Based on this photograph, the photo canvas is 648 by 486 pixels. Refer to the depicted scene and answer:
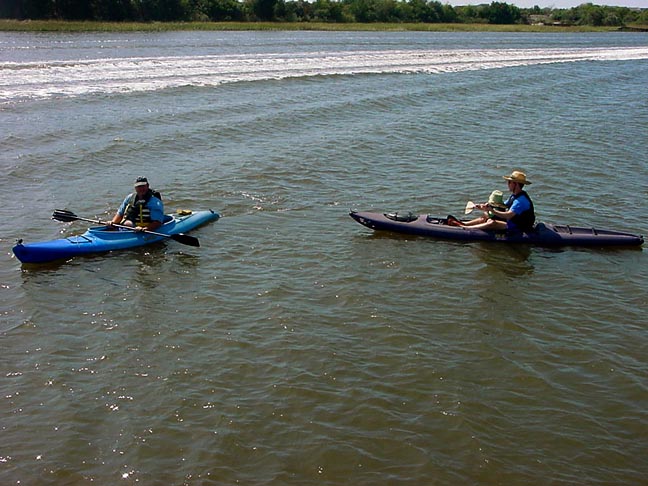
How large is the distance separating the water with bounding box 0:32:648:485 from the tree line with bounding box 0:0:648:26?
38118mm

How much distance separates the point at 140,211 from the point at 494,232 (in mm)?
6392

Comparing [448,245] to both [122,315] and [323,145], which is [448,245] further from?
[323,145]

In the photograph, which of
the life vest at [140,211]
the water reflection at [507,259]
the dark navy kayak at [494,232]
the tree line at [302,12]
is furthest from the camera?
the tree line at [302,12]

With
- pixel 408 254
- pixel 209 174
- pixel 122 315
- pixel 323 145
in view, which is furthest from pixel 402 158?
pixel 122 315

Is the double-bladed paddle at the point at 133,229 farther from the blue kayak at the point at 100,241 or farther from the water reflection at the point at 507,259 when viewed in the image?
the water reflection at the point at 507,259

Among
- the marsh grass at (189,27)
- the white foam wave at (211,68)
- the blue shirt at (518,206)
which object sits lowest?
the blue shirt at (518,206)

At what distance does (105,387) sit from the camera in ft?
24.7

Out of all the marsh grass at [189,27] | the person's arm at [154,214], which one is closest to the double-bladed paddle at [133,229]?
the person's arm at [154,214]

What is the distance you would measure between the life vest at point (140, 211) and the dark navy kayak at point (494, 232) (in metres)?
3.70

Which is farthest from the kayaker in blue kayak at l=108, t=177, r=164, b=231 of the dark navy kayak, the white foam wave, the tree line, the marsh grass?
the tree line

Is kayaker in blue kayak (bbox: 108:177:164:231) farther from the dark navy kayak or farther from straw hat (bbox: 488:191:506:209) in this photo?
straw hat (bbox: 488:191:506:209)

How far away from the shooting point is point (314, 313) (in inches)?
368

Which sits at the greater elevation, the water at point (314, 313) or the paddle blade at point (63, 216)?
the paddle blade at point (63, 216)

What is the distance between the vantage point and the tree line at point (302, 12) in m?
55.2
